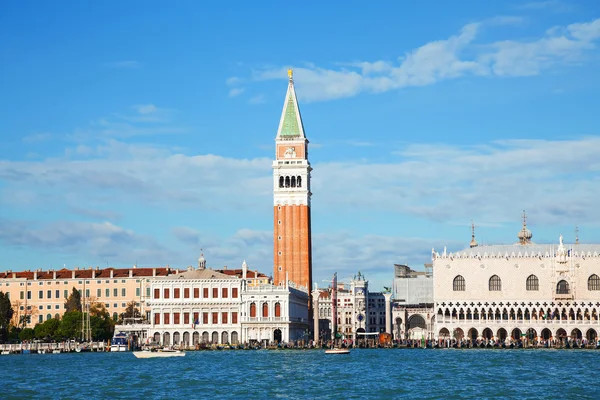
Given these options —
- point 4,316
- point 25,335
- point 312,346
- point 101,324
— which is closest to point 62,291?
point 4,316

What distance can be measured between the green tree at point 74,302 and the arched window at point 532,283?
51243 mm

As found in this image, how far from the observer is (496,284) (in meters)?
103

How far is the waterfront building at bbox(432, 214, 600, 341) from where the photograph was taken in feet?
332

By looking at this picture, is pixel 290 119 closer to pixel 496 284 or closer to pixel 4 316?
pixel 496 284

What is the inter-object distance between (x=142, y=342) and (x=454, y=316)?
32.2 meters

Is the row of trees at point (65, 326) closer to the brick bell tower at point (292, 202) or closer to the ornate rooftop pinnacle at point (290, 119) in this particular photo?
the brick bell tower at point (292, 202)

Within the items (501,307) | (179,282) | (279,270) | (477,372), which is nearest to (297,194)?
(279,270)

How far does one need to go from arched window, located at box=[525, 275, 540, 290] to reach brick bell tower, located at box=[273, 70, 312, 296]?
24.1m

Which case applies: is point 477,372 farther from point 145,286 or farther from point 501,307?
point 145,286

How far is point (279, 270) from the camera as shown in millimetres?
111812

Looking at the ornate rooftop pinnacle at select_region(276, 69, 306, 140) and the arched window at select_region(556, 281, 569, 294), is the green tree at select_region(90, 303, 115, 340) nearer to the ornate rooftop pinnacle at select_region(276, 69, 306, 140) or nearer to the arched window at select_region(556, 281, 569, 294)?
the ornate rooftop pinnacle at select_region(276, 69, 306, 140)

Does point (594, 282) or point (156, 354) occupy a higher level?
point (594, 282)

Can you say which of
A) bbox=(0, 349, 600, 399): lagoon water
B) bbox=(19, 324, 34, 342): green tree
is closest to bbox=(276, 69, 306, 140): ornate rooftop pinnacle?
bbox=(19, 324, 34, 342): green tree

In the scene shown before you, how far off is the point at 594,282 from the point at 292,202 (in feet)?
109
